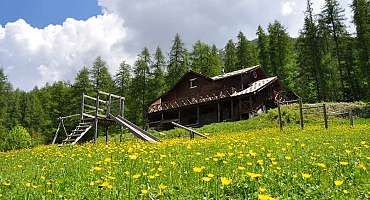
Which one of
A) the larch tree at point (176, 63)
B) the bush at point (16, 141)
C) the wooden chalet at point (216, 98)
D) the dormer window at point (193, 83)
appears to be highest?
the larch tree at point (176, 63)

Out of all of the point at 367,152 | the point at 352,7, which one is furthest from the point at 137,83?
the point at 367,152

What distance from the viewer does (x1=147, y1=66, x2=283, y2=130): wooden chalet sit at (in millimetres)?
46312

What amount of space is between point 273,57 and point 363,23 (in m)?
15.8

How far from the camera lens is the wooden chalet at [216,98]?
46312 millimetres

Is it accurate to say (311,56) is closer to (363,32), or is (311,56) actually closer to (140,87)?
(363,32)

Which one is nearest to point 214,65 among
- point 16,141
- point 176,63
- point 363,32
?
point 176,63

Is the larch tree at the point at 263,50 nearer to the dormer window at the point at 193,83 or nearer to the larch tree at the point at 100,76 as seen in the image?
the dormer window at the point at 193,83

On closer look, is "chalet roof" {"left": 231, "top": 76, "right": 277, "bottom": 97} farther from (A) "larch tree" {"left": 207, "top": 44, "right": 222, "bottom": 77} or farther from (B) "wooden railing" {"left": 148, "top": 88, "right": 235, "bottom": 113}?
(A) "larch tree" {"left": 207, "top": 44, "right": 222, "bottom": 77}

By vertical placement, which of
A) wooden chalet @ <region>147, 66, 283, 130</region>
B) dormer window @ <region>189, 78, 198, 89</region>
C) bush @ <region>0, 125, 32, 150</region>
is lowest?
bush @ <region>0, 125, 32, 150</region>

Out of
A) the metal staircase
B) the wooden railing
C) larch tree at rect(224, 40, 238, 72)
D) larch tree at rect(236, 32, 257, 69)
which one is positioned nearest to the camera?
the metal staircase

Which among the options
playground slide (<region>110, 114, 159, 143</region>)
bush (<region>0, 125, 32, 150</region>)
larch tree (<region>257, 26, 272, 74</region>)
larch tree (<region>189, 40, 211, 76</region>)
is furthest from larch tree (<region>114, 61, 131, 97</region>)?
playground slide (<region>110, 114, 159, 143</region>)

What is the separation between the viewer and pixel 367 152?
26.2 ft

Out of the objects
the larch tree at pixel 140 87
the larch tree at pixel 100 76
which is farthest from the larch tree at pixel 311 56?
the larch tree at pixel 100 76

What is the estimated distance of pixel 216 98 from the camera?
4691cm
